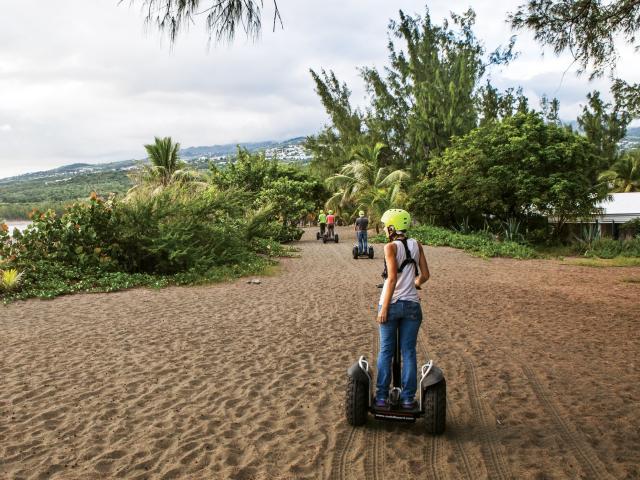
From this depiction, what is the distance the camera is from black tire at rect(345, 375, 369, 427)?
3957 millimetres

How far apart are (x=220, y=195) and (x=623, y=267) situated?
13.3 meters

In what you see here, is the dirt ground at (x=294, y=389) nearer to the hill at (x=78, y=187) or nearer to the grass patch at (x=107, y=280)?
the grass patch at (x=107, y=280)

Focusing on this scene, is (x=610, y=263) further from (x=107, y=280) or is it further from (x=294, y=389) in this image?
(x=107, y=280)

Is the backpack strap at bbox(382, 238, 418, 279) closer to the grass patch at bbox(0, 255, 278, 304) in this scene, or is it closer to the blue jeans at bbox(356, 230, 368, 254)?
the grass patch at bbox(0, 255, 278, 304)

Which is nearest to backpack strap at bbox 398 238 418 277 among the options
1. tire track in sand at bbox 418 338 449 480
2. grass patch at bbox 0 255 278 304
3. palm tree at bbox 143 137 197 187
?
tire track in sand at bbox 418 338 449 480

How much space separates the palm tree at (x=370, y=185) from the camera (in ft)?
87.6

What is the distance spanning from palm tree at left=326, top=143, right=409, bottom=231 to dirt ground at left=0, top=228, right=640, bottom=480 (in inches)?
666

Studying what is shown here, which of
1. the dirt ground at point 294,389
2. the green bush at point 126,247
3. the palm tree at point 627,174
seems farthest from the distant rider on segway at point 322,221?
the palm tree at point 627,174

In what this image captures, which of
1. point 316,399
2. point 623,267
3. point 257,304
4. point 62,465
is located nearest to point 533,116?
point 623,267

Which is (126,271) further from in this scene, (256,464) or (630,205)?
(630,205)

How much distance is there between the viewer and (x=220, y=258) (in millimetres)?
14273

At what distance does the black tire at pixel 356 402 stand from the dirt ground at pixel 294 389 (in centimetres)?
10

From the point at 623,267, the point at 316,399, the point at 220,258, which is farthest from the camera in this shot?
the point at 623,267

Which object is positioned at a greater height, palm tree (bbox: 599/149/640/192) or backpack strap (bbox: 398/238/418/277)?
palm tree (bbox: 599/149/640/192)
